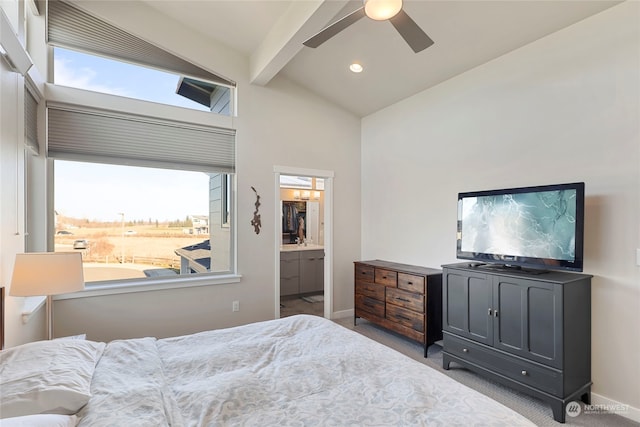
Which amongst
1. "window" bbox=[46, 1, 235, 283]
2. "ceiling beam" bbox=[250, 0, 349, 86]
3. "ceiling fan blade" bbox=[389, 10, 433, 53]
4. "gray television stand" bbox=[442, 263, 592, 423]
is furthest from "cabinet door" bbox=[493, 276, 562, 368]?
"window" bbox=[46, 1, 235, 283]

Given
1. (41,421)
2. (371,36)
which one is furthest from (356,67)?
(41,421)

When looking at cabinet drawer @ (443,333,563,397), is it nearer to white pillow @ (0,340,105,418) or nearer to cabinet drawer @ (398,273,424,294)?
cabinet drawer @ (398,273,424,294)

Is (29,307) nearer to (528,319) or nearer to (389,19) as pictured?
(389,19)

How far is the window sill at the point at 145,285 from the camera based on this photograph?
9.94ft

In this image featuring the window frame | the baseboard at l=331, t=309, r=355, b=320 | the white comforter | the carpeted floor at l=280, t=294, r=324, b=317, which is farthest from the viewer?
the carpeted floor at l=280, t=294, r=324, b=317

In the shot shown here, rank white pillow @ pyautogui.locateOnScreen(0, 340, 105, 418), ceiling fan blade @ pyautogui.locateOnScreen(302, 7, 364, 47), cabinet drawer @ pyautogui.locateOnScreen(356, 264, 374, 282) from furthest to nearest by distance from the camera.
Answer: cabinet drawer @ pyautogui.locateOnScreen(356, 264, 374, 282)
ceiling fan blade @ pyautogui.locateOnScreen(302, 7, 364, 47)
white pillow @ pyautogui.locateOnScreen(0, 340, 105, 418)

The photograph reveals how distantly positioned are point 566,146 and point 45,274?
384 cm

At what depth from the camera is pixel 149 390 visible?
4.40 ft

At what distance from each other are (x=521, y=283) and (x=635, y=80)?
1631 mm

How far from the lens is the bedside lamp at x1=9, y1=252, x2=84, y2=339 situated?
1.84 m

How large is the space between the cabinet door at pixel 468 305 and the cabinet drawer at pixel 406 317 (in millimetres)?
358

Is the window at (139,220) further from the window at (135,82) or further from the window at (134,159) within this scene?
the window at (135,82)

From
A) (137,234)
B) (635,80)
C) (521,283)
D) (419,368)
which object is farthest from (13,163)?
(635,80)

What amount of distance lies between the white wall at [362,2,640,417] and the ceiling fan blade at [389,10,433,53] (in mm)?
1447
